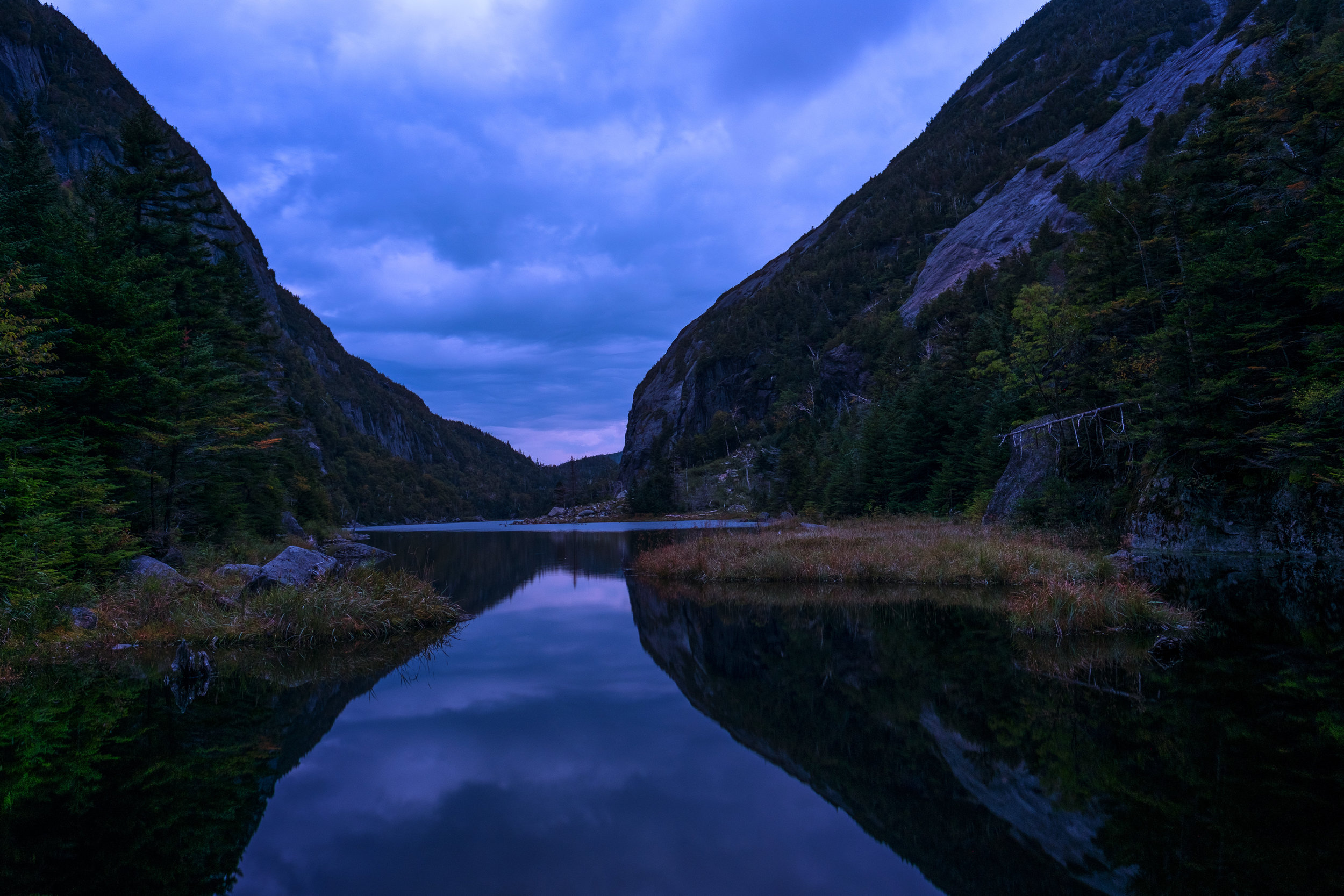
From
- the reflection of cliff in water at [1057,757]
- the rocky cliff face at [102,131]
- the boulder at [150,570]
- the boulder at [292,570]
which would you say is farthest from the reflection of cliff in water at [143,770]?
the rocky cliff face at [102,131]

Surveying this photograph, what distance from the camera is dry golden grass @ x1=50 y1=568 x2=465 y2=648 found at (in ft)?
41.3

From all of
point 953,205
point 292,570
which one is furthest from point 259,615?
point 953,205

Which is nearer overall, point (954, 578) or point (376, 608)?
point (376, 608)

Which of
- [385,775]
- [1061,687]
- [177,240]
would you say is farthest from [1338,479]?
[177,240]

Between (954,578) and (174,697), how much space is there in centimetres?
1957

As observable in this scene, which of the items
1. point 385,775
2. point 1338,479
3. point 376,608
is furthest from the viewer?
point 1338,479

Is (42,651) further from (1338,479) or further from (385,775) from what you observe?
(1338,479)

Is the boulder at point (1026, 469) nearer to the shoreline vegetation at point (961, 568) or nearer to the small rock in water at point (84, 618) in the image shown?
the shoreline vegetation at point (961, 568)

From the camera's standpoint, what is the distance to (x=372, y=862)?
5125mm

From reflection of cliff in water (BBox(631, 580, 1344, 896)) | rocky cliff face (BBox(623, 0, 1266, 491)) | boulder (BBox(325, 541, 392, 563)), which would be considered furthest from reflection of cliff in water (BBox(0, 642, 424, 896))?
rocky cliff face (BBox(623, 0, 1266, 491))

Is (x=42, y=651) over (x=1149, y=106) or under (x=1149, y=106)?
under

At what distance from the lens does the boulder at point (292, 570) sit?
53.6 ft

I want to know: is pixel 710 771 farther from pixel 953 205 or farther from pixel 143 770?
pixel 953 205

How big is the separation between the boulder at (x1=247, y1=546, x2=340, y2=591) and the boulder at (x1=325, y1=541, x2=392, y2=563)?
1442 centimetres
